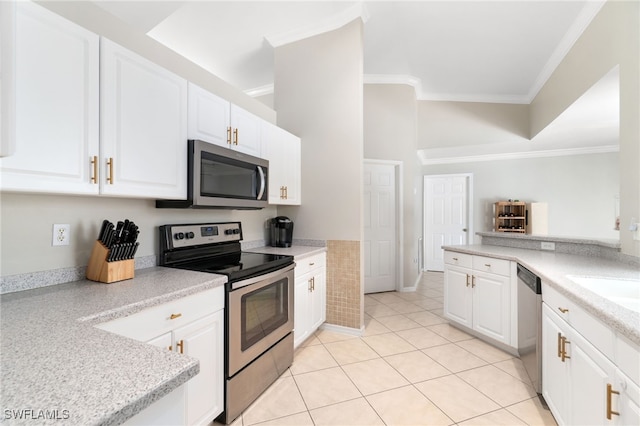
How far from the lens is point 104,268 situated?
143 centimetres

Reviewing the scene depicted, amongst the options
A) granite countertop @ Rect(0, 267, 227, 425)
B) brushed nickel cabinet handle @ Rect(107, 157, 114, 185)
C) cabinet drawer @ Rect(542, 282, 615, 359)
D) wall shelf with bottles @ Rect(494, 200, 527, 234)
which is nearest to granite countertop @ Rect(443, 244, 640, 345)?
cabinet drawer @ Rect(542, 282, 615, 359)

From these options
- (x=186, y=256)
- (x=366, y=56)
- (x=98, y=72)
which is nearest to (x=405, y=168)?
(x=366, y=56)

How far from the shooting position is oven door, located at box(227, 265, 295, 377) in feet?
5.38

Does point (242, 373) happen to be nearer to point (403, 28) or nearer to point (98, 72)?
point (98, 72)

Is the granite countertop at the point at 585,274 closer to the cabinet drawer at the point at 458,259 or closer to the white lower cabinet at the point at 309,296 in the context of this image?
the cabinet drawer at the point at 458,259

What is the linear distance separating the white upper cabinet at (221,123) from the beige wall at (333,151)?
0.78 m

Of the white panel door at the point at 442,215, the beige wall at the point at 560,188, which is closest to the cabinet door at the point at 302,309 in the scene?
the white panel door at the point at 442,215

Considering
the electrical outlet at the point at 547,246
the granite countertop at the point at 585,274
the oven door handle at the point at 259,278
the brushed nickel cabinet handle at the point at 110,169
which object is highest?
the brushed nickel cabinet handle at the point at 110,169

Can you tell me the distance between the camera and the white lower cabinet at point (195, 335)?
3.92 ft

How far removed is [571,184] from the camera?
214 inches

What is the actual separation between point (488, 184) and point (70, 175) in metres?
6.48

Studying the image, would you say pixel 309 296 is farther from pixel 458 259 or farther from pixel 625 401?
pixel 625 401

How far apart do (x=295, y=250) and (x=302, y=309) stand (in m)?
0.53

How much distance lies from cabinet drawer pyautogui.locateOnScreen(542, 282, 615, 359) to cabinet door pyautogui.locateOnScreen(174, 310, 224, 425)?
67.4 inches
